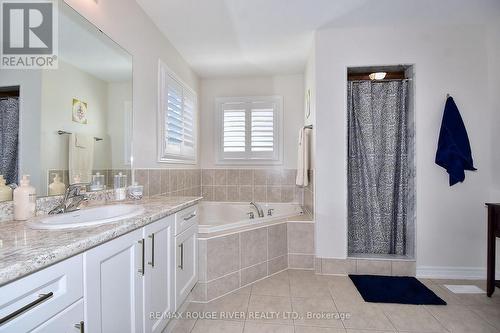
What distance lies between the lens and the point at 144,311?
1.23 metres

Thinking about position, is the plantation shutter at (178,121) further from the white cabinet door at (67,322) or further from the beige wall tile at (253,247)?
the white cabinet door at (67,322)

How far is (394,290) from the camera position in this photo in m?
2.14

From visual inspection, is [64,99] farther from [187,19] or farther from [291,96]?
[291,96]

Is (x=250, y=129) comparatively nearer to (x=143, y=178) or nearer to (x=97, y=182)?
(x=143, y=178)

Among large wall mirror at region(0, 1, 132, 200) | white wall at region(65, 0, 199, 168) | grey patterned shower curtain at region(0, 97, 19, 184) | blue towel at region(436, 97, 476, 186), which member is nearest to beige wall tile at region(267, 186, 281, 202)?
white wall at region(65, 0, 199, 168)

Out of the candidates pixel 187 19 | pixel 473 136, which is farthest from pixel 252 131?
pixel 473 136

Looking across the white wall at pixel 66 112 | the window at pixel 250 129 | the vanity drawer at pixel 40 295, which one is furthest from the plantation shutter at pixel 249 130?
the vanity drawer at pixel 40 295

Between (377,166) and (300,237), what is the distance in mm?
1117

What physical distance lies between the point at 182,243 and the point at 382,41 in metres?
2.67

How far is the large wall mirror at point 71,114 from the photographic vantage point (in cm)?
115

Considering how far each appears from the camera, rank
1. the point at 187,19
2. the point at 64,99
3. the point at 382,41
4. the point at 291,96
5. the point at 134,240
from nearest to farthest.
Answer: the point at 134,240 < the point at 64,99 < the point at 187,19 < the point at 382,41 < the point at 291,96

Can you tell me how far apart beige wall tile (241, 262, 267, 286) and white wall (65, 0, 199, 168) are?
52.5 inches

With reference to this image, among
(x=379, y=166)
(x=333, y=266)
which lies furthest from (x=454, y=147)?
(x=333, y=266)

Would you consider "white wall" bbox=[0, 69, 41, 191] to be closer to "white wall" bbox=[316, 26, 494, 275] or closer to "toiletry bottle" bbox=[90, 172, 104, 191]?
"toiletry bottle" bbox=[90, 172, 104, 191]
